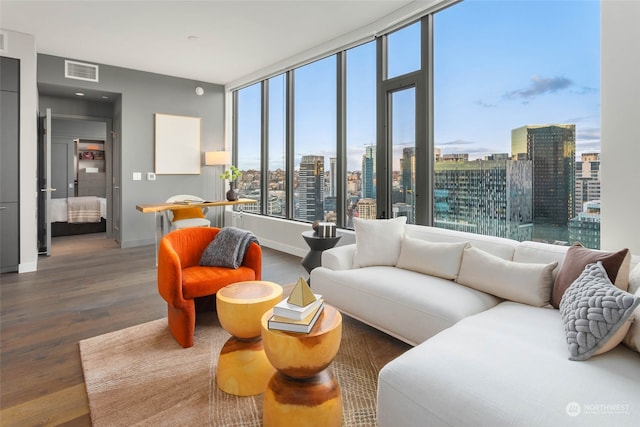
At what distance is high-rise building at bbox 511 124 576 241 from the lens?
8.77 ft

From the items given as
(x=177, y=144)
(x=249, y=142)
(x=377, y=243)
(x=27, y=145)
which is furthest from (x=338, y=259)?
(x=177, y=144)

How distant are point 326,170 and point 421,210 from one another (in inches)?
65.0

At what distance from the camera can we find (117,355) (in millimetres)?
2207

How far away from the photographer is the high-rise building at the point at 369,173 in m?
4.11

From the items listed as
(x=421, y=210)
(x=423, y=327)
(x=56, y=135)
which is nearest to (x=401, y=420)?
(x=423, y=327)

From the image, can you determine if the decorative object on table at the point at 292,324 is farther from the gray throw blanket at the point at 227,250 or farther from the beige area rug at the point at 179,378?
the gray throw blanket at the point at 227,250

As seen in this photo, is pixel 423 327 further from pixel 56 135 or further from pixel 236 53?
pixel 56 135

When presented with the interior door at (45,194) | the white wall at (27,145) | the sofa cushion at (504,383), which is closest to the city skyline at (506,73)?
the sofa cushion at (504,383)

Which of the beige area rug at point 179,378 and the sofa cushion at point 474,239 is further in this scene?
the sofa cushion at point 474,239

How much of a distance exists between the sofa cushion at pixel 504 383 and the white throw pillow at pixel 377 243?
1.24 m

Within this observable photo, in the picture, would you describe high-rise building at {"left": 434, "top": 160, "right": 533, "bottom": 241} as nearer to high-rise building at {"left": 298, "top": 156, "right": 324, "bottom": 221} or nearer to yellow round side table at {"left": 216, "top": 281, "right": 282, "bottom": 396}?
high-rise building at {"left": 298, "top": 156, "right": 324, "bottom": 221}

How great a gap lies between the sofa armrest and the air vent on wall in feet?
15.9

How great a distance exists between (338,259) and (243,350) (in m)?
1.16

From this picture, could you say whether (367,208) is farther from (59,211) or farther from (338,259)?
(59,211)
